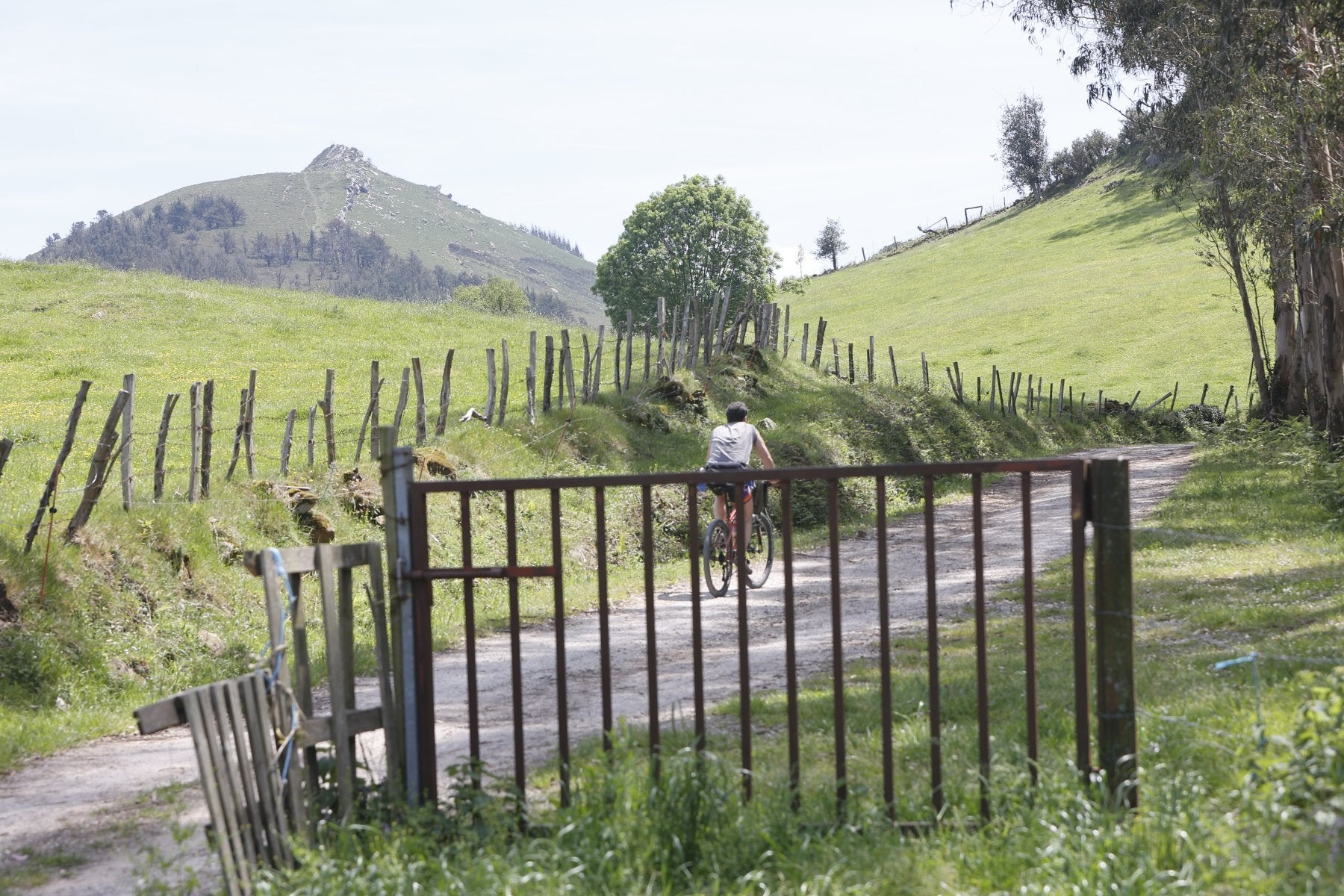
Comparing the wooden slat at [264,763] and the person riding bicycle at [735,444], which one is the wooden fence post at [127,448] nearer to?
the person riding bicycle at [735,444]

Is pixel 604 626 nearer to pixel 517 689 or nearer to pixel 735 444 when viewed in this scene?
pixel 517 689

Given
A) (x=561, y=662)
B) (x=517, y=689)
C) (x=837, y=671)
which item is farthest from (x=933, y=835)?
(x=517, y=689)

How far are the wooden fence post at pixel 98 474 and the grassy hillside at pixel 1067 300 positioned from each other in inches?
1180

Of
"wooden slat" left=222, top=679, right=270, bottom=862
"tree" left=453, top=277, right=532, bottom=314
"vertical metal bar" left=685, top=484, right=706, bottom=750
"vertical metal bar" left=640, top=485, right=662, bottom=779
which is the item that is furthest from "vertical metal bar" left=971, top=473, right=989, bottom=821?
"tree" left=453, top=277, right=532, bottom=314

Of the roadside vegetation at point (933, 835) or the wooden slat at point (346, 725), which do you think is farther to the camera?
the wooden slat at point (346, 725)

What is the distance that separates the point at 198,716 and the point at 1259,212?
2549cm

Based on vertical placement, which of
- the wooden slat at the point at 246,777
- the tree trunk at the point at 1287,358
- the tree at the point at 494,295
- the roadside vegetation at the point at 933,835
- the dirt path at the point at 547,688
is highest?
the tree at the point at 494,295

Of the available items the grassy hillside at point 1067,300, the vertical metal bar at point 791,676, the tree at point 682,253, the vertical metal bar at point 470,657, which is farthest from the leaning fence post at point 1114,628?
the tree at point 682,253

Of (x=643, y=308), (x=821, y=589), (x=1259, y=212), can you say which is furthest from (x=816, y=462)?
(x=643, y=308)

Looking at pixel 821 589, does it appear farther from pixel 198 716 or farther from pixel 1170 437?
pixel 1170 437

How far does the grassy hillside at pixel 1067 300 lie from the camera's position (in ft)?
169

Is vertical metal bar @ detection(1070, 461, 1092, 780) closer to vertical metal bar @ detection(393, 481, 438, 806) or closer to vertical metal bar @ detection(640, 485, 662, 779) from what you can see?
vertical metal bar @ detection(640, 485, 662, 779)

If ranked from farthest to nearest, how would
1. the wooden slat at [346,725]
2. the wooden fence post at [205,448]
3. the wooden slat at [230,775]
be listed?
the wooden fence post at [205,448] → the wooden slat at [346,725] → the wooden slat at [230,775]

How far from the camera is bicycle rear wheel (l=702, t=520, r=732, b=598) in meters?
12.0
